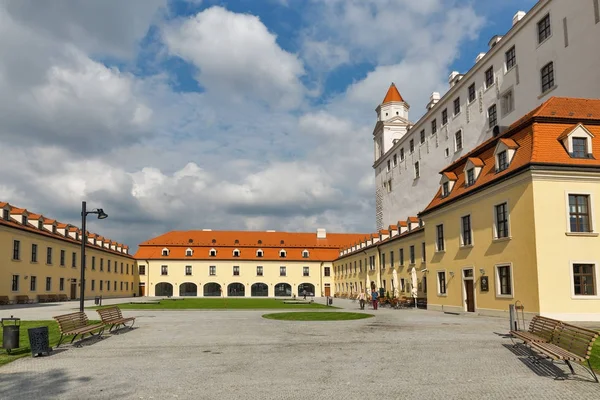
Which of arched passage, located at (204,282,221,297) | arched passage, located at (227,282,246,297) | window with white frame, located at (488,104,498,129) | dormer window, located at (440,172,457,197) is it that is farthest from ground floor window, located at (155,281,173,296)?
dormer window, located at (440,172,457,197)

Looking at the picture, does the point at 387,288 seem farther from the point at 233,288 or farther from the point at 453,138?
the point at 233,288

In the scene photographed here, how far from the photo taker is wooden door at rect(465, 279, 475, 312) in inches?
→ 1045

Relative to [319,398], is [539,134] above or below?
above

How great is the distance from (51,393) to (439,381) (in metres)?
6.63

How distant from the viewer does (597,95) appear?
2656cm

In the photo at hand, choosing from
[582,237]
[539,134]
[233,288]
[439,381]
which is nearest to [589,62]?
[539,134]

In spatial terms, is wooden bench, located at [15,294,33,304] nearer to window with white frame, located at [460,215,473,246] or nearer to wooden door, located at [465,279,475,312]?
wooden door, located at [465,279,475,312]

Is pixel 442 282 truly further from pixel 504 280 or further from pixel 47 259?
pixel 47 259

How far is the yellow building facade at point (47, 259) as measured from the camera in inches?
1652

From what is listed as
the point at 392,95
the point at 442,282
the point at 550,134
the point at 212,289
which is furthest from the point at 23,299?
the point at 392,95

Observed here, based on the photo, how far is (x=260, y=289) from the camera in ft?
260

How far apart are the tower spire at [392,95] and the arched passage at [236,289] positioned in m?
35.7

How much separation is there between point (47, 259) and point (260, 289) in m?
36.1

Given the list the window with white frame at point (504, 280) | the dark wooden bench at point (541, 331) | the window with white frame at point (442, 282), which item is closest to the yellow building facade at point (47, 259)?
the window with white frame at point (442, 282)
